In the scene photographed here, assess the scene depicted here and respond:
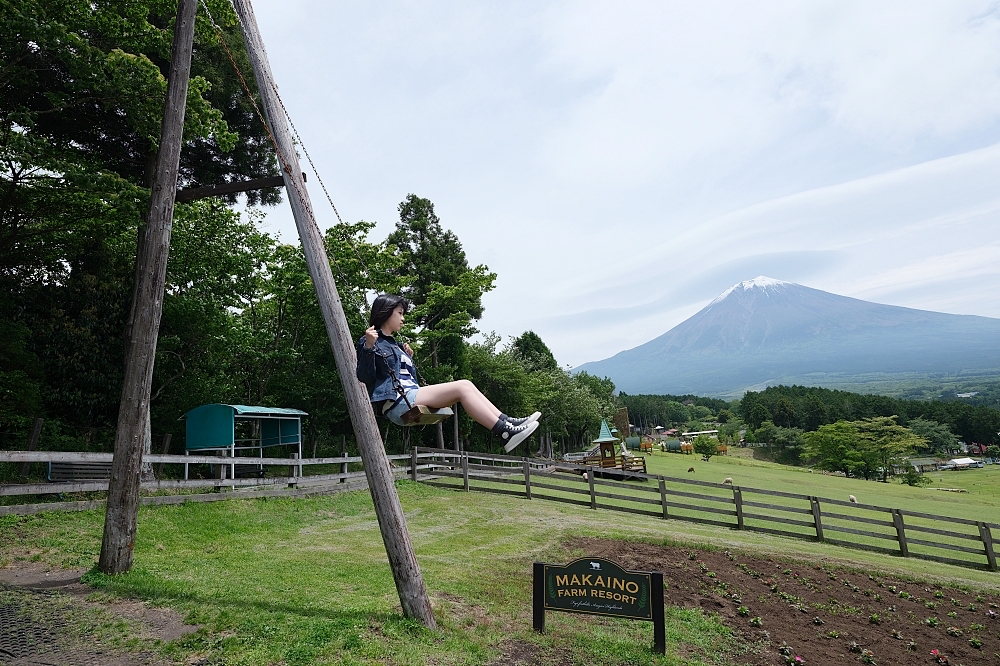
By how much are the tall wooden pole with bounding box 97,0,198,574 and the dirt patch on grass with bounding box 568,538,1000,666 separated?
7.00 m

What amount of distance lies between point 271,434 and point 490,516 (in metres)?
8.59

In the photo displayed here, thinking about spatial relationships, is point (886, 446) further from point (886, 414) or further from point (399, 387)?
point (399, 387)

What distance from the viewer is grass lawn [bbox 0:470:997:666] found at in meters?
4.75

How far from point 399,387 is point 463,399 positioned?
0.51 meters

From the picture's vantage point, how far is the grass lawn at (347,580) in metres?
4.75

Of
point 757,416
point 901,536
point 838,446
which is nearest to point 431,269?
point 901,536

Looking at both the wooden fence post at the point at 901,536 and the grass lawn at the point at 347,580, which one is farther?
the wooden fence post at the point at 901,536

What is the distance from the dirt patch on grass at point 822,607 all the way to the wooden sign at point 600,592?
1574 millimetres

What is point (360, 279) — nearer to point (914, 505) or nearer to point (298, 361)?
point (298, 361)

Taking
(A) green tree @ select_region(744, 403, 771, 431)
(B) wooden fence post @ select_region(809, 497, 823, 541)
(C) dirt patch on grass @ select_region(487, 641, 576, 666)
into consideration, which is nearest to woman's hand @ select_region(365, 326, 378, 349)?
(C) dirt patch on grass @ select_region(487, 641, 576, 666)

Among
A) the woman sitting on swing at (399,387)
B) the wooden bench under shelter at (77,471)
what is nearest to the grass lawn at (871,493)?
the woman sitting on swing at (399,387)

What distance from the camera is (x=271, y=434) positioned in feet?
57.7

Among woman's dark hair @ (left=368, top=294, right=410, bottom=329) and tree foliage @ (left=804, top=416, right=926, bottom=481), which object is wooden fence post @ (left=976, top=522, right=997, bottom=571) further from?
tree foliage @ (left=804, top=416, right=926, bottom=481)

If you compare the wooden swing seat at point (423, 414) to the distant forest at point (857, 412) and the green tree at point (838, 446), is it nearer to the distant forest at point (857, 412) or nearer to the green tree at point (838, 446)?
the green tree at point (838, 446)
